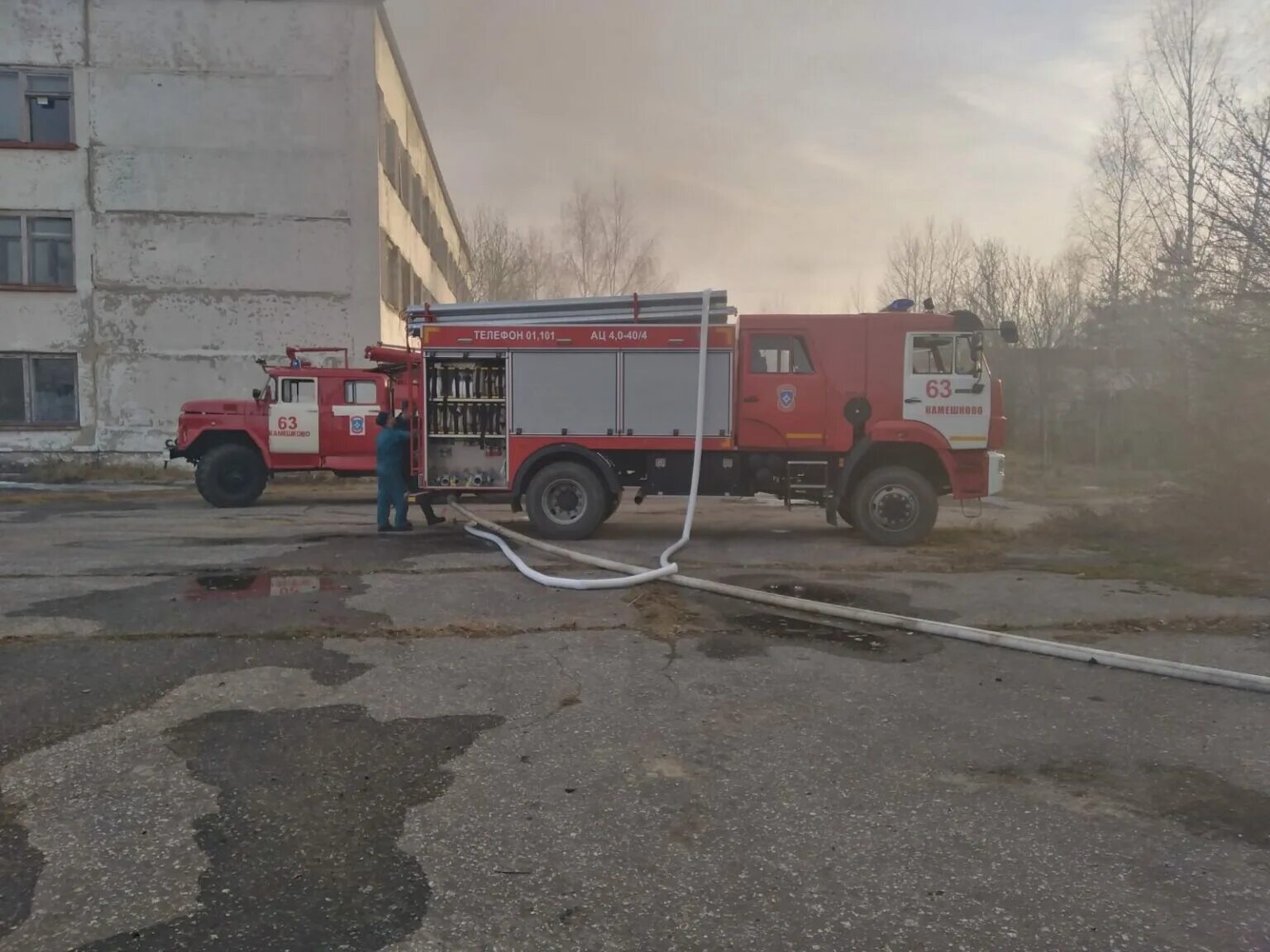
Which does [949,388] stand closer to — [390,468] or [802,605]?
[802,605]

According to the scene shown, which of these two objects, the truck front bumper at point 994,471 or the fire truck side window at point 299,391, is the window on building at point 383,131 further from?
the truck front bumper at point 994,471

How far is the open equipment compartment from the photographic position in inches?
424

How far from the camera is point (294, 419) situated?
14.7m

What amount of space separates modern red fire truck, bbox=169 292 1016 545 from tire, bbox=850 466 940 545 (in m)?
0.02

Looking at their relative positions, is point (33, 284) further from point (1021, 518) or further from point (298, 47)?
point (1021, 518)

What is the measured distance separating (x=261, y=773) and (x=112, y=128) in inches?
887

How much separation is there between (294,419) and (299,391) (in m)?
0.51

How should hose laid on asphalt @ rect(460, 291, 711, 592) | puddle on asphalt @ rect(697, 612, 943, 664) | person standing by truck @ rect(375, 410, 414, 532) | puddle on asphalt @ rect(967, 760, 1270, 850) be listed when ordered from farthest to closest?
person standing by truck @ rect(375, 410, 414, 532) → hose laid on asphalt @ rect(460, 291, 711, 592) → puddle on asphalt @ rect(697, 612, 943, 664) → puddle on asphalt @ rect(967, 760, 1270, 850)

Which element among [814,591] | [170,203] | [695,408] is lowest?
[814,591]

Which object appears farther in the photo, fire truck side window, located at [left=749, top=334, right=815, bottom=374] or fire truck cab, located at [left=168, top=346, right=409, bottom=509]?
fire truck cab, located at [left=168, top=346, right=409, bottom=509]

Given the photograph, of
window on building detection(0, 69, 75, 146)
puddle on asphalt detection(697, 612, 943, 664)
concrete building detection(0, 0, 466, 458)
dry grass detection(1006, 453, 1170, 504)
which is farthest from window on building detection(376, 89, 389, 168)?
puddle on asphalt detection(697, 612, 943, 664)

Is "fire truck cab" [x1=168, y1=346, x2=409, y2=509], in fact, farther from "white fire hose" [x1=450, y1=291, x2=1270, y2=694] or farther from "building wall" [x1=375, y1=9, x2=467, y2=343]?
"building wall" [x1=375, y1=9, x2=467, y2=343]

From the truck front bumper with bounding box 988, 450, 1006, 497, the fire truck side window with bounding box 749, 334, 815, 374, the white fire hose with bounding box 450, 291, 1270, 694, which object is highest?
the fire truck side window with bounding box 749, 334, 815, 374

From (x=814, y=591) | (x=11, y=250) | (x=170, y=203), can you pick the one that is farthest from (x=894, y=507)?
(x=11, y=250)
